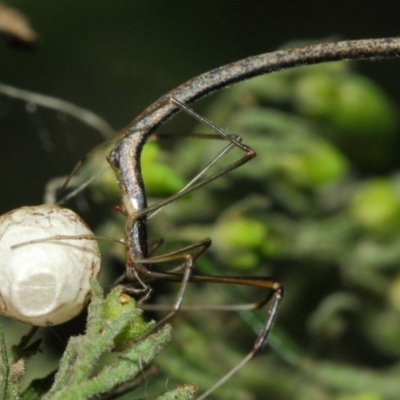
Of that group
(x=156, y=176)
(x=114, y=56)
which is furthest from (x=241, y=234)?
(x=114, y=56)

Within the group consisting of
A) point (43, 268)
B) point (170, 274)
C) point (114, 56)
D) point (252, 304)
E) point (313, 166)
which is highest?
point (114, 56)

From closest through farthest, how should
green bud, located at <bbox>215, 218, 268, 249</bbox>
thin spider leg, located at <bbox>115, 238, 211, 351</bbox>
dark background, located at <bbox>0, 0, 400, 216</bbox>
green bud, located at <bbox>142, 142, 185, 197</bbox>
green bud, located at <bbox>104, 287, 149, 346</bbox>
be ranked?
1. green bud, located at <bbox>104, 287, 149, 346</bbox>
2. thin spider leg, located at <bbox>115, 238, 211, 351</bbox>
3. green bud, located at <bbox>142, 142, 185, 197</bbox>
4. green bud, located at <bbox>215, 218, 268, 249</bbox>
5. dark background, located at <bbox>0, 0, 400, 216</bbox>

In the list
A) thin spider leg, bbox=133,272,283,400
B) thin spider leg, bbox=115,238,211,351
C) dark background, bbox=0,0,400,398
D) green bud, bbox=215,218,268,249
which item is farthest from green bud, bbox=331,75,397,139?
thin spider leg, bbox=115,238,211,351

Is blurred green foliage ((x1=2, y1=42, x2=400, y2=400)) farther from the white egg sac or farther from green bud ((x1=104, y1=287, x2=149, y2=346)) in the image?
green bud ((x1=104, y1=287, x2=149, y2=346))

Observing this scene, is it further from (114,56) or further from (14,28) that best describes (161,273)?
(114,56)

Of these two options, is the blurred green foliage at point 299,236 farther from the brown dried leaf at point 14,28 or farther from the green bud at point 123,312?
the green bud at point 123,312

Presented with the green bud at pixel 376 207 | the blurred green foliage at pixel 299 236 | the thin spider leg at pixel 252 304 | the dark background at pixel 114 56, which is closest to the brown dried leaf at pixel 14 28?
the dark background at pixel 114 56

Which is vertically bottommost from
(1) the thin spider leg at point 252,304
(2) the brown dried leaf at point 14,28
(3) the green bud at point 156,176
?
(1) the thin spider leg at point 252,304

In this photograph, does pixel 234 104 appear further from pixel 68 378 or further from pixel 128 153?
pixel 68 378

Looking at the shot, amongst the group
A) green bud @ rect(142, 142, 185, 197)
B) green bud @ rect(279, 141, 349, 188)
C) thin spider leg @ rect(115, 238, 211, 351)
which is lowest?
thin spider leg @ rect(115, 238, 211, 351)

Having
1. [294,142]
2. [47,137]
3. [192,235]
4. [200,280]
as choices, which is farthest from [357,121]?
[47,137]
